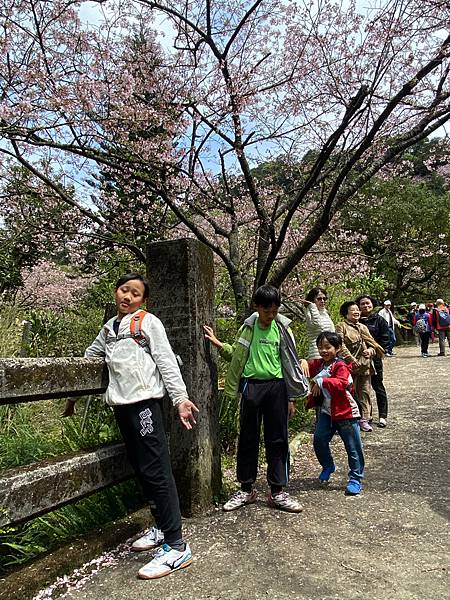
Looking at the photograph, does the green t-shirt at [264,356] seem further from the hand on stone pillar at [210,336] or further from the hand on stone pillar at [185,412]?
the hand on stone pillar at [185,412]

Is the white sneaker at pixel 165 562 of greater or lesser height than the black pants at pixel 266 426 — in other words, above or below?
below

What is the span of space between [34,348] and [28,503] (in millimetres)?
5782

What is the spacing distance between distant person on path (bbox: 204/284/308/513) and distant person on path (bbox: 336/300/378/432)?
7.79 feet

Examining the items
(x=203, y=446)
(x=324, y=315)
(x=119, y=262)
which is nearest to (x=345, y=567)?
(x=203, y=446)

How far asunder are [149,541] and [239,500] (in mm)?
786

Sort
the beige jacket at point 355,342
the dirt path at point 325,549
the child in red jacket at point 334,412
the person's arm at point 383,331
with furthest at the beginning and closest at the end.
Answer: the person's arm at point 383,331 < the beige jacket at point 355,342 < the child in red jacket at point 334,412 < the dirt path at point 325,549

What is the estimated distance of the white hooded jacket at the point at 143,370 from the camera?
2771 millimetres

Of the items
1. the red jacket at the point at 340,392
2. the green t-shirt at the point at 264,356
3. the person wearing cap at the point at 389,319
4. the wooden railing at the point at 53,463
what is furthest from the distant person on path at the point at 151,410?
the person wearing cap at the point at 389,319

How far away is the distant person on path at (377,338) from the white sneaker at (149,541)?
403 centimetres

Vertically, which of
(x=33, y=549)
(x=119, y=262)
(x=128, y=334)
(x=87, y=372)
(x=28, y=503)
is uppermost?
(x=119, y=262)

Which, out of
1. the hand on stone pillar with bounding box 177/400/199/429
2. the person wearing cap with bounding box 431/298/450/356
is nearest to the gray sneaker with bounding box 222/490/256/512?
the hand on stone pillar with bounding box 177/400/199/429

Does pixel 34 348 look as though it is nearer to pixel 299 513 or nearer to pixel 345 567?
pixel 299 513

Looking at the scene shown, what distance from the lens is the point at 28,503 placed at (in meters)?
2.40

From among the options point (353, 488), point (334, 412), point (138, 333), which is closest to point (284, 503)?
point (353, 488)
